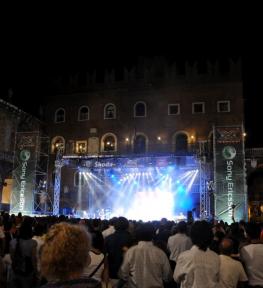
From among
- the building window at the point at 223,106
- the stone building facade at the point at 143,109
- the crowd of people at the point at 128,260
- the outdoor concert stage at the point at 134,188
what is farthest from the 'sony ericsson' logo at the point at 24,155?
the crowd of people at the point at 128,260

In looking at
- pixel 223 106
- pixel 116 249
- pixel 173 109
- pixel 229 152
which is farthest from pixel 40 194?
pixel 116 249

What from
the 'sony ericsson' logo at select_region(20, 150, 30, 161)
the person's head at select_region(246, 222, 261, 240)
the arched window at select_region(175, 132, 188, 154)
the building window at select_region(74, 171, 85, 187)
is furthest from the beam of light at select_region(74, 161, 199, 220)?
the person's head at select_region(246, 222, 261, 240)

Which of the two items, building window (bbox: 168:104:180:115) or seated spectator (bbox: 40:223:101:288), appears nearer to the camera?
seated spectator (bbox: 40:223:101:288)

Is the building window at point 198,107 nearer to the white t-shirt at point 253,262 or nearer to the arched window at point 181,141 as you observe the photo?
the arched window at point 181,141

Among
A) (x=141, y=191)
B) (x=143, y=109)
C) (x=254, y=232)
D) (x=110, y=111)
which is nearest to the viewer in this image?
(x=254, y=232)

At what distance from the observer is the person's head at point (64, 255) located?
2.51m

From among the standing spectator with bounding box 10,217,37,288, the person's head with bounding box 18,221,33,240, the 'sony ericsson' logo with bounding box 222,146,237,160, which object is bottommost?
the standing spectator with bounding box 10,217,37,288

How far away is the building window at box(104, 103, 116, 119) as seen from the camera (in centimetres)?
3462

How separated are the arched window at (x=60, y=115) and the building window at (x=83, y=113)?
1.57 meters

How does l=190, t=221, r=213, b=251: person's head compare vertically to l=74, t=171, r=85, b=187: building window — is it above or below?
below

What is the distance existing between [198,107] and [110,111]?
7548mm

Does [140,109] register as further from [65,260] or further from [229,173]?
[65,260]

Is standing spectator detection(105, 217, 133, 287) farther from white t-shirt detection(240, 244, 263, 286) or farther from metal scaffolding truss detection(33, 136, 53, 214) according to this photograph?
metal scaffolding truss detection(33, 136, 53, 214)

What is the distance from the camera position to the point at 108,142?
34312 mm
